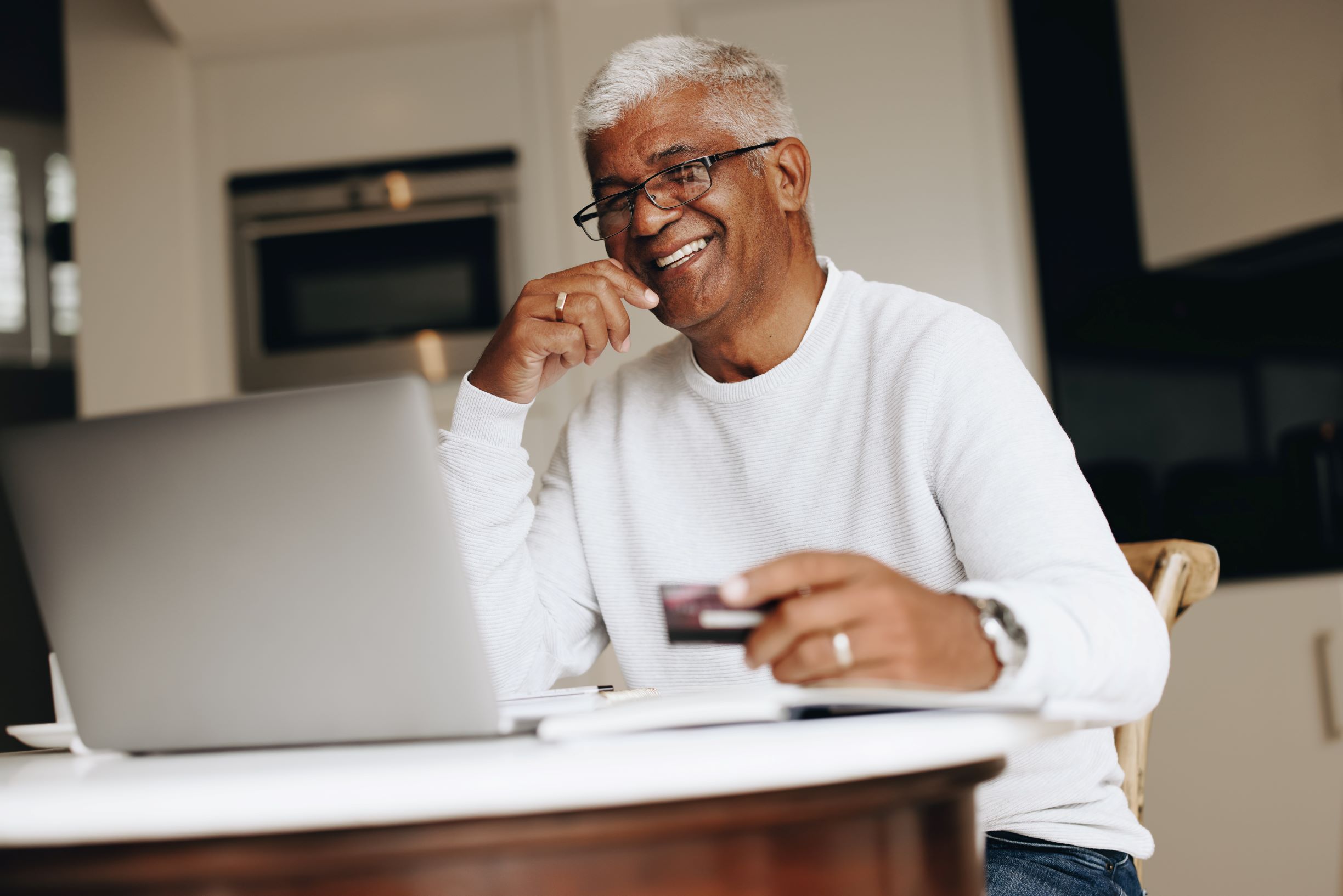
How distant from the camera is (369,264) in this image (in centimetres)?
267

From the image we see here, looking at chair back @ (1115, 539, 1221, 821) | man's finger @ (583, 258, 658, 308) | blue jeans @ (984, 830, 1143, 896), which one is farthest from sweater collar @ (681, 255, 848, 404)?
blue jeans @ (984, 830, 1143, 896)

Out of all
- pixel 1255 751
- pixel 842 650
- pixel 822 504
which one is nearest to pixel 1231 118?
pixel 1255 751

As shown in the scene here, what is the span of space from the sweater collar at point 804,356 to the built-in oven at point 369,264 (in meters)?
1.48

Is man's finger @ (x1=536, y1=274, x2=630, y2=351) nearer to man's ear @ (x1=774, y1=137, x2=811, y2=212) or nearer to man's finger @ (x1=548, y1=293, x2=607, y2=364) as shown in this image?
man's finger @ (x1=548, y1=293, x2=607, y2=364)

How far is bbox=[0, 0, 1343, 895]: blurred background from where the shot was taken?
91.3 inches

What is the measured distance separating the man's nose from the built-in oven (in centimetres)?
145

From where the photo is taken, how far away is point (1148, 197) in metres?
2.47

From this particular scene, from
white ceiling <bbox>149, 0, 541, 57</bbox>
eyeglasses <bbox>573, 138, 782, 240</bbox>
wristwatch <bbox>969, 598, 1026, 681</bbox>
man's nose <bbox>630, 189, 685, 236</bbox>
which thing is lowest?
wristwatch <bbox>969, 598, 1026, 681</bbox>

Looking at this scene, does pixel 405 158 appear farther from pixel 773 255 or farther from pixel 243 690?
pixel 243 690

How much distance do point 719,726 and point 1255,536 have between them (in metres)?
2.10

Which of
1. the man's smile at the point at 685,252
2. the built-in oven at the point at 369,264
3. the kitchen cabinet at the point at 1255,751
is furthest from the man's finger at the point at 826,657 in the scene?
the built-in oven at the point at 369,264

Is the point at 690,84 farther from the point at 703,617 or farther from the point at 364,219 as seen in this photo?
the point at 364,219

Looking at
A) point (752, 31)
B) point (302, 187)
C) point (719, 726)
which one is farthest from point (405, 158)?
point (719, 726)

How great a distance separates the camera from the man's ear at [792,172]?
4.18 ft
